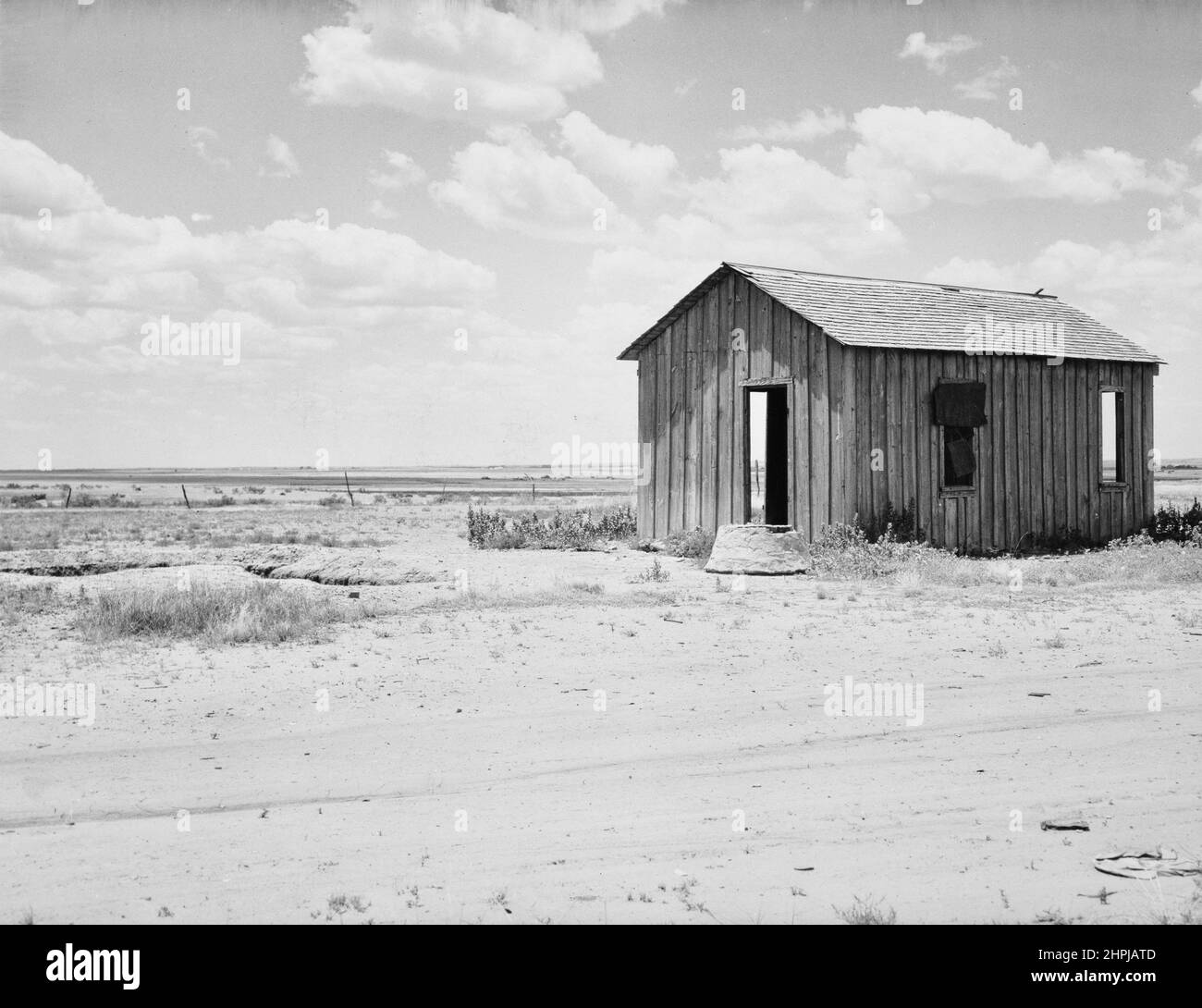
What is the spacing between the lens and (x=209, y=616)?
1236 centimetres

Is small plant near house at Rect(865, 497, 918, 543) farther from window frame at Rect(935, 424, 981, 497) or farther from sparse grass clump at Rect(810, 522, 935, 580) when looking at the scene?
window frame at Rect(935, 424, 981, 497)

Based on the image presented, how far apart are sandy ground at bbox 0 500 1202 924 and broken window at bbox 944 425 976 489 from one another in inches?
272

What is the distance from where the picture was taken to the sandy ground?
509 cm

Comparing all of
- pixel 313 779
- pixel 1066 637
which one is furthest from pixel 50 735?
pixel 1066 637

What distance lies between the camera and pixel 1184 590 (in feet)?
49.4

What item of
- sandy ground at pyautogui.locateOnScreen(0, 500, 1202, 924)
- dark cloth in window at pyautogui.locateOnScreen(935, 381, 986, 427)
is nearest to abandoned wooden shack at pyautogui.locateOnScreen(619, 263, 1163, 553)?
dark cloth in window at pyautogui.locateOnScreen(935, 381, 986, 427)

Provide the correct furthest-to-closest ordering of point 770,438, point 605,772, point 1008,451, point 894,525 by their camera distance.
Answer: point 770,438
point 1008,451
point 894,525
point 605,772

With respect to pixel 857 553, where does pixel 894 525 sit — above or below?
above

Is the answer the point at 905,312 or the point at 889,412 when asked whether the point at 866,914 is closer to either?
the point at 889,412

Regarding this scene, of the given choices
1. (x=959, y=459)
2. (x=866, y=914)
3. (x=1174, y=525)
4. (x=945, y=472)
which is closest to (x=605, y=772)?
(x=866, y=914)

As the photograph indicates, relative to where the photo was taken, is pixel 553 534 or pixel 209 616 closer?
pixel 209 616

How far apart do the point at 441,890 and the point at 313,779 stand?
7.22 ft

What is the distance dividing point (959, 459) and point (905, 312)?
297cm

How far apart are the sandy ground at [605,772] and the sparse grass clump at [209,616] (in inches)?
14.4
